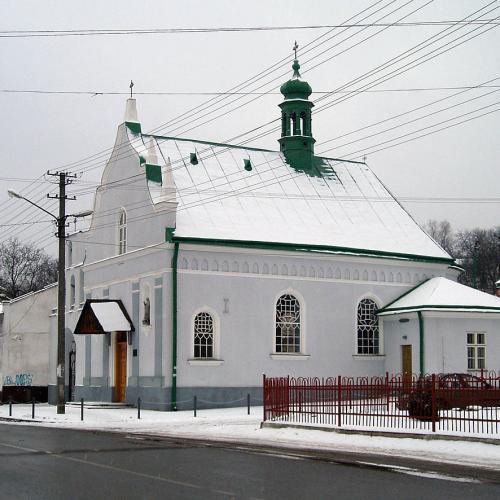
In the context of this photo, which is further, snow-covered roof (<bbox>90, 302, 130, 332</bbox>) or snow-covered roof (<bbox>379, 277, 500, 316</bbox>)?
snow-covered roof (<bbox>379, 277, 500, 316</bbox>)

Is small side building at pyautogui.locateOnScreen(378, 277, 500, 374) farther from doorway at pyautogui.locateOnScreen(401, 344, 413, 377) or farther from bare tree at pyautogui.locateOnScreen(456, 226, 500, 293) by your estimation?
bare tree at pyautogui.locateOnScreen(456, 226, 500, 293)

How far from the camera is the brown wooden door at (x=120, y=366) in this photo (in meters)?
36.1

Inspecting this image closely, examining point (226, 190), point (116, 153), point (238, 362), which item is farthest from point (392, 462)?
point (116, 153)

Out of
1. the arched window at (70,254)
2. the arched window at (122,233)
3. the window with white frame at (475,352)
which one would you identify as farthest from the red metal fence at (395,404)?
the arched window at (70,254)

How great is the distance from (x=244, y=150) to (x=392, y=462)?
2456 cm

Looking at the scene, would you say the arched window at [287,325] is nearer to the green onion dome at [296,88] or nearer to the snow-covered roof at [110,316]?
the snow-covered roof at [110,316]

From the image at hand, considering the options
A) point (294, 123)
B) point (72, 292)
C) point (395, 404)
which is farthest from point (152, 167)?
point (395, 404)

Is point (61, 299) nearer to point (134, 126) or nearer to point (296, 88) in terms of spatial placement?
point (134, 126)

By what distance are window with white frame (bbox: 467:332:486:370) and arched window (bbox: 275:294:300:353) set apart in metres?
6.69

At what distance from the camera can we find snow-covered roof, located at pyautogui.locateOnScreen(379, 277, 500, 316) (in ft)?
116

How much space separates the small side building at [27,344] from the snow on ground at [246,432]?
20.2 feet

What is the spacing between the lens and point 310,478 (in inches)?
547

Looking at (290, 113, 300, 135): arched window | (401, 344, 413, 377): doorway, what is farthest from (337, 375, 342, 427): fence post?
(290, 113, 300, 135): arched window

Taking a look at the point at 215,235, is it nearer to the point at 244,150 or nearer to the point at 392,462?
the point at 244,150
